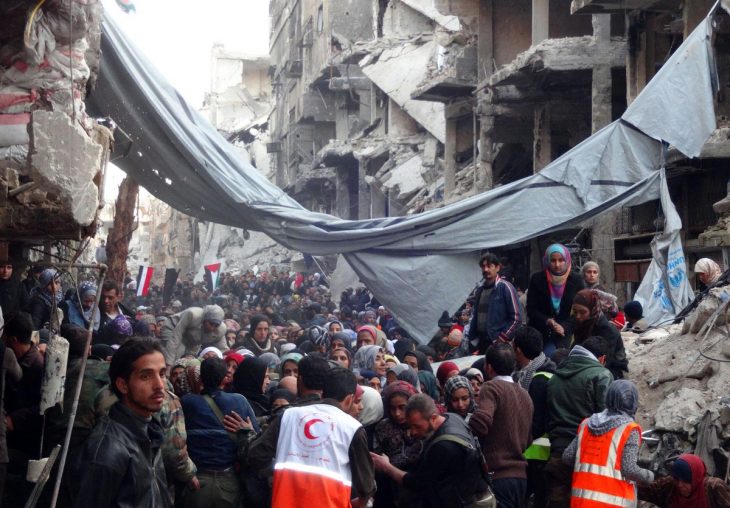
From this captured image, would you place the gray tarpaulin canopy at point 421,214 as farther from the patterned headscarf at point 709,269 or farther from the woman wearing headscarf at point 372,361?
the patterned headscarf at point 709,269

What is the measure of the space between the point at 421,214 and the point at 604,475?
11.6ft

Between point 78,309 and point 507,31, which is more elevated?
point 507,31

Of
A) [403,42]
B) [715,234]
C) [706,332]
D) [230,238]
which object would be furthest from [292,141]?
[706,332]

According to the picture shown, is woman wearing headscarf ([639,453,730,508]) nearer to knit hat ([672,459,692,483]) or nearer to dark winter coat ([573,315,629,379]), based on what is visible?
Result: knit hat ([672,459,692,483])

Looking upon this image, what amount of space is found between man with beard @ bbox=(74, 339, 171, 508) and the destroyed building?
3.37 feet

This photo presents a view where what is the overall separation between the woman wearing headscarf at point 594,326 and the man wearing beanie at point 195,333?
365 centimetres

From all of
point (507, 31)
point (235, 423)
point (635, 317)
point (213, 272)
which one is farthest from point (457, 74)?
point (235, 423)

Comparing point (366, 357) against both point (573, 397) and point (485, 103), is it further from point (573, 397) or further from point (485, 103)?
point (485, 103)

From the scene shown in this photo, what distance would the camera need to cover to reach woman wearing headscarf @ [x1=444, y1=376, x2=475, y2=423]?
6371mm

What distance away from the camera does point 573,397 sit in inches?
257

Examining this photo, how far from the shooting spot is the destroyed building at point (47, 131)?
5.03m

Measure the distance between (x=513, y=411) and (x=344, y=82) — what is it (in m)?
35.0

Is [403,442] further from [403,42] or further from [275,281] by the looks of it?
[403,42]

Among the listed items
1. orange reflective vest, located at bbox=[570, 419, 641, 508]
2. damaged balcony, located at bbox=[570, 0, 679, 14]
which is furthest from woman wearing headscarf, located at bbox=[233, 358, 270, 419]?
damaged balcony, located at bbox=[570, 0, 679, 14]
